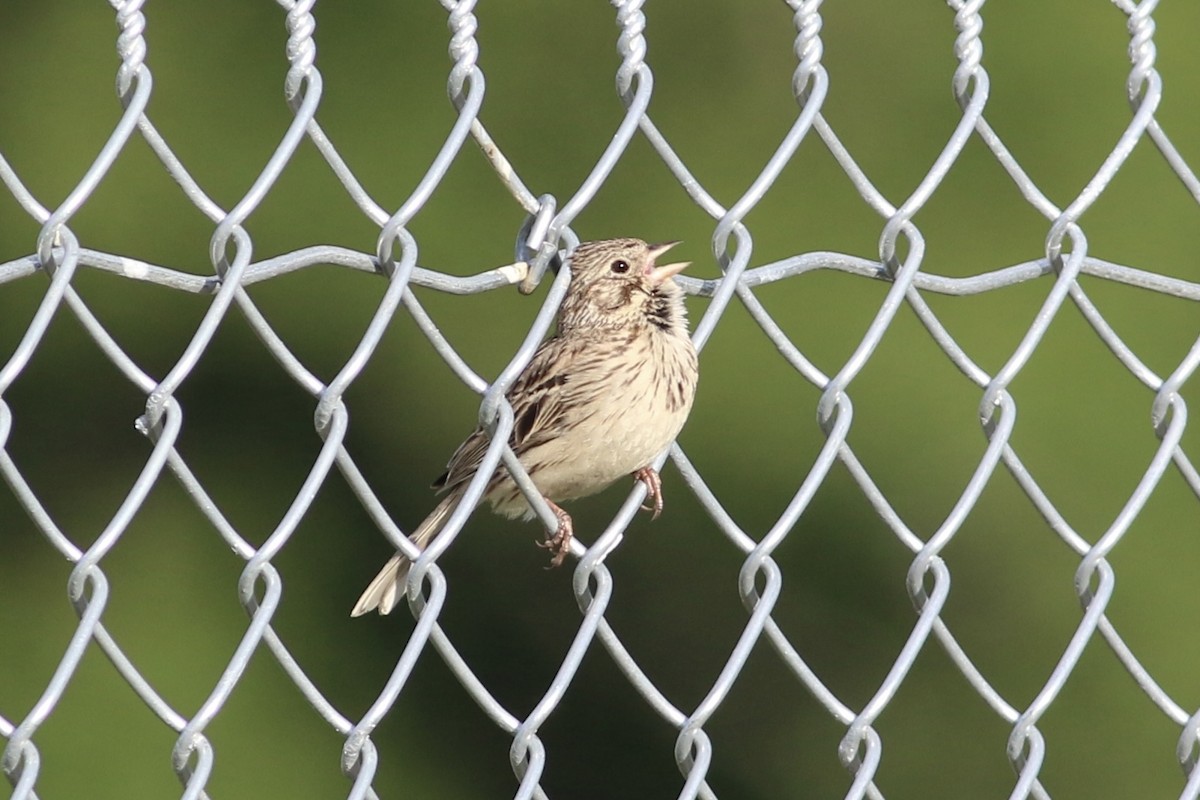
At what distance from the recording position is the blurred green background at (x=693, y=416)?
499 centimetres

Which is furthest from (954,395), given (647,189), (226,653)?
(226,653)

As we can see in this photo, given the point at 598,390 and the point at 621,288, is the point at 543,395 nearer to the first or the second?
the point at 598,390

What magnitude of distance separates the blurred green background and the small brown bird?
120 centimetres

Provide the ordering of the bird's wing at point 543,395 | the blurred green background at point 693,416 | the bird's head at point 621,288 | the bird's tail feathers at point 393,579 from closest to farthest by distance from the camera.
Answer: the bird's tail feathers at point 393,579, the bird's head at point 621,288, the bird's wing at point 543,395, the blurred green background at point 693,416

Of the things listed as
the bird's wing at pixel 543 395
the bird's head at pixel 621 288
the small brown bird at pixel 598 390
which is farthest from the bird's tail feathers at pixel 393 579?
the bird's head at pixel 621 288

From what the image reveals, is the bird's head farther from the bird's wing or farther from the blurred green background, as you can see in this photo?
the blurred green background

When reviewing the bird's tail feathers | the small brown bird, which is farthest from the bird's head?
the bird's tail feathers

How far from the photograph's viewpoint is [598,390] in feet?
11.3

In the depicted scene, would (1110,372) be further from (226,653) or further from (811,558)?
(226,653)

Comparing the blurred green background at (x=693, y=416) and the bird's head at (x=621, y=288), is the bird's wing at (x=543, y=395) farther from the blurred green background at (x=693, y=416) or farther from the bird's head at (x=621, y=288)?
the blurred green background at (x=693, y=416)

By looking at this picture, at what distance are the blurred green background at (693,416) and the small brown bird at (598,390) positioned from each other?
1202 mm

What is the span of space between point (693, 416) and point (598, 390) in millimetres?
1548

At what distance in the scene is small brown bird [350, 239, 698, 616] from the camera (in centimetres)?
327

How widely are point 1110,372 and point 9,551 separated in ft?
11.2
